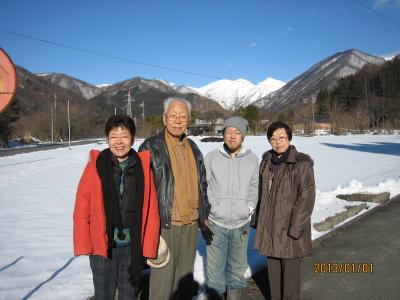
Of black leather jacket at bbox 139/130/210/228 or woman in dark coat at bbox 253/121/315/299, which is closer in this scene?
black leather jacket at bbox 139/130/210/228

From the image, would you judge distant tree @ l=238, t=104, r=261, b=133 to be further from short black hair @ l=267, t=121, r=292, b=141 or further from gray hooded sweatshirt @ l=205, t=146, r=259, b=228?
gray hooded sweatshirt @ l=205, t=146, r=259, b=228

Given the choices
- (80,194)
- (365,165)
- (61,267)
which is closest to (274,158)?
(80,194)

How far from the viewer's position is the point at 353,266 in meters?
4.18

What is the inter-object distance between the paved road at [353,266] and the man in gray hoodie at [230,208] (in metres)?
0.53

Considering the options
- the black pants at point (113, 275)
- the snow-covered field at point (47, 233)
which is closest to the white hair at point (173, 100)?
the black pants at point (113, 275)

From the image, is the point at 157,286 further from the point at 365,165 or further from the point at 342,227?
the point at 365,165

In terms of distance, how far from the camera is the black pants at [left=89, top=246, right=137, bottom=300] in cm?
249

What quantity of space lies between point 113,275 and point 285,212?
1559 mm

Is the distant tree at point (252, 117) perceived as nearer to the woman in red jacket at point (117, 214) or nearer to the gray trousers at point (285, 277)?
the gray trousers at point (285, 277)

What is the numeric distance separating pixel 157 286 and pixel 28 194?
8.20 metres

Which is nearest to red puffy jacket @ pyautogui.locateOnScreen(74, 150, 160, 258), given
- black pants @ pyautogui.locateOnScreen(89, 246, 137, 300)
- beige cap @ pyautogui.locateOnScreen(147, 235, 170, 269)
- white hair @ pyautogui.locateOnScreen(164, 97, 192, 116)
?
black pants @ pyautogui.locateOnScreen(89, 246, 137, 300)

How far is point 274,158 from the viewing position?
3270 mm

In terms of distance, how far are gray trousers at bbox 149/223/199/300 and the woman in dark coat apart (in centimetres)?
72

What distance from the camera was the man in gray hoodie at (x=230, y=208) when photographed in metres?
3.09
